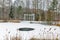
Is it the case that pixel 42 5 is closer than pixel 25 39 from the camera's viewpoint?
No

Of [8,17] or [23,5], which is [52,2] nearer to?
[23,5]

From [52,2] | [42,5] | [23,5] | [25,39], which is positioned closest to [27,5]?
[23,5]

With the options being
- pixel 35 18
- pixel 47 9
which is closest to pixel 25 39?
pixel 35 18

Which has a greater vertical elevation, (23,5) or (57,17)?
(23,5)

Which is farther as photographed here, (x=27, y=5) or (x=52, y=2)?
(x=27, y=5)

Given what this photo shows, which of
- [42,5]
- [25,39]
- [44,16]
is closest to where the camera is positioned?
[25,39]

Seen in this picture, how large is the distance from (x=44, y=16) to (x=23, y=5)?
1926mm

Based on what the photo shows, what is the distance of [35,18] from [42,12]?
786 millimetres

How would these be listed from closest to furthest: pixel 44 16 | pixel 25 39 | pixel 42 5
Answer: pixel 25 39, pixel 44 16, pixel 42 5

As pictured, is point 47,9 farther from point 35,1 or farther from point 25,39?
point 25,39

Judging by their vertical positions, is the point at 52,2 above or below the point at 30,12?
above

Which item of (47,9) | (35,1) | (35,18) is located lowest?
(35,18)

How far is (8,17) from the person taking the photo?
30.5 ft

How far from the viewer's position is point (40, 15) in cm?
899
